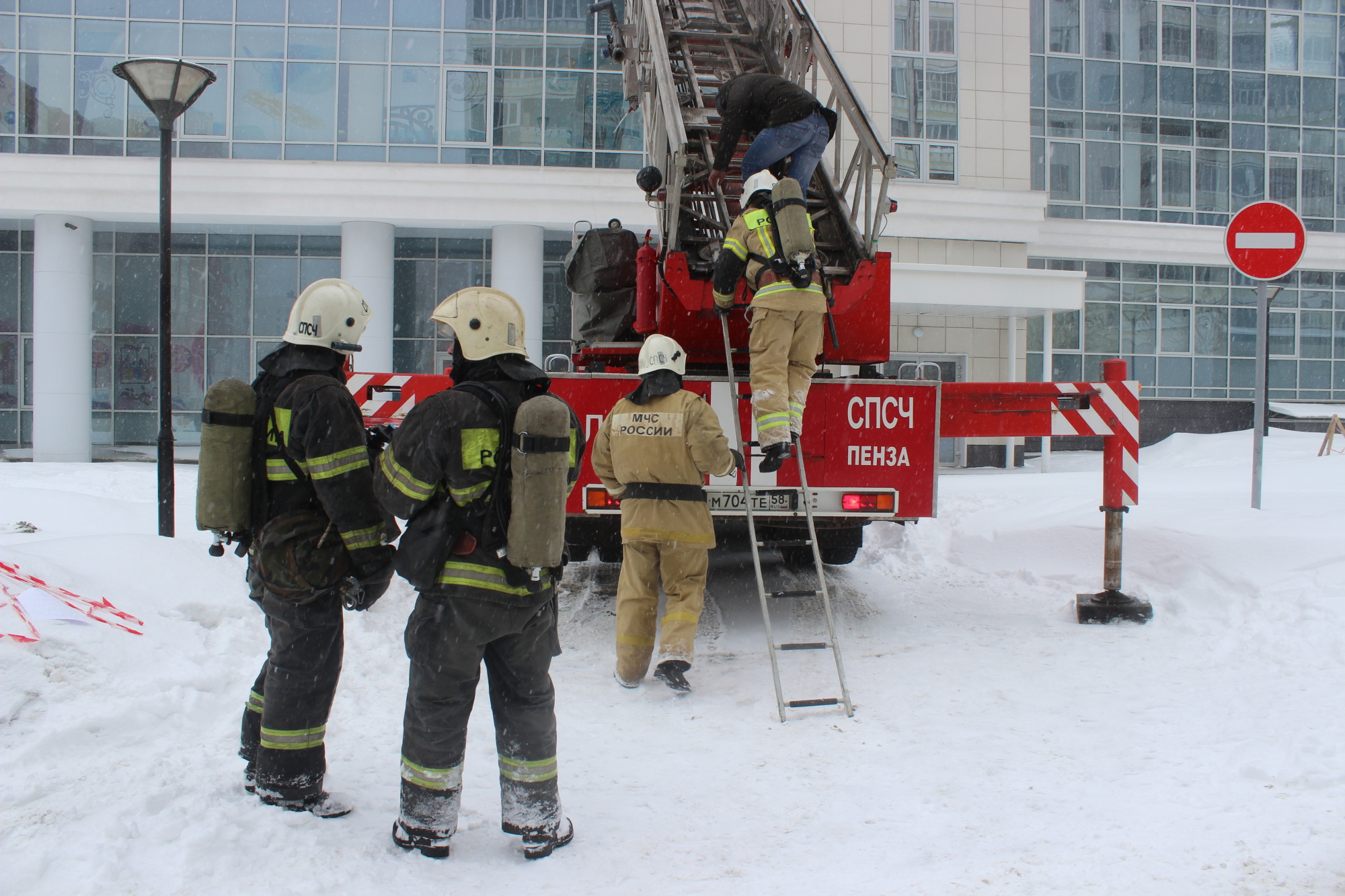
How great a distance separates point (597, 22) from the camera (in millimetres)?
17344

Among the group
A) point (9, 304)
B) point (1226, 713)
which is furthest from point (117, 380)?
point (1226, 713)

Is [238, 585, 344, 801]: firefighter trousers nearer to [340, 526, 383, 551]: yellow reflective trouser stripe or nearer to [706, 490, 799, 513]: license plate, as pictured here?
[340, 526, 383, 551]: yellow reflective trouser stripe

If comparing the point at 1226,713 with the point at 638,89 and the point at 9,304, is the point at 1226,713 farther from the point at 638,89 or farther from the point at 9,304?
the point at 9,304

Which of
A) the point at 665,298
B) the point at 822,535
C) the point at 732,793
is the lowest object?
the point at 732,793

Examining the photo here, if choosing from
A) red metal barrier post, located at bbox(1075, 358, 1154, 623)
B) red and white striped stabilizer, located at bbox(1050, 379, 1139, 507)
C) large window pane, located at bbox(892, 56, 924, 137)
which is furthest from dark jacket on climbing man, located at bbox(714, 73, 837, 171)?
large window pane, located at bbox(892, 56, 924, 137)

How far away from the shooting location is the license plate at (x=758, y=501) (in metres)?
5.14

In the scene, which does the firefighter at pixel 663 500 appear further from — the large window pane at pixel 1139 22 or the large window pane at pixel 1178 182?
the large window pane at pixel 1139 22

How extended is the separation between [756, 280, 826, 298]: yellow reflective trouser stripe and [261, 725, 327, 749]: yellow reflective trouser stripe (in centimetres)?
297

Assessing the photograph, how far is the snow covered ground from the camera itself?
2586mm

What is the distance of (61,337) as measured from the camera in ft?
54.4

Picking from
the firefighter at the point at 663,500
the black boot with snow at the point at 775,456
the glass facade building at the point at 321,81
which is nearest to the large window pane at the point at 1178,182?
the glass facade building at the point at 321,81

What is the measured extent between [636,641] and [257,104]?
16186mm

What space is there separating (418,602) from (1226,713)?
326 centimetres

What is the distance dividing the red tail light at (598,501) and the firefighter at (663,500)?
54 cm
